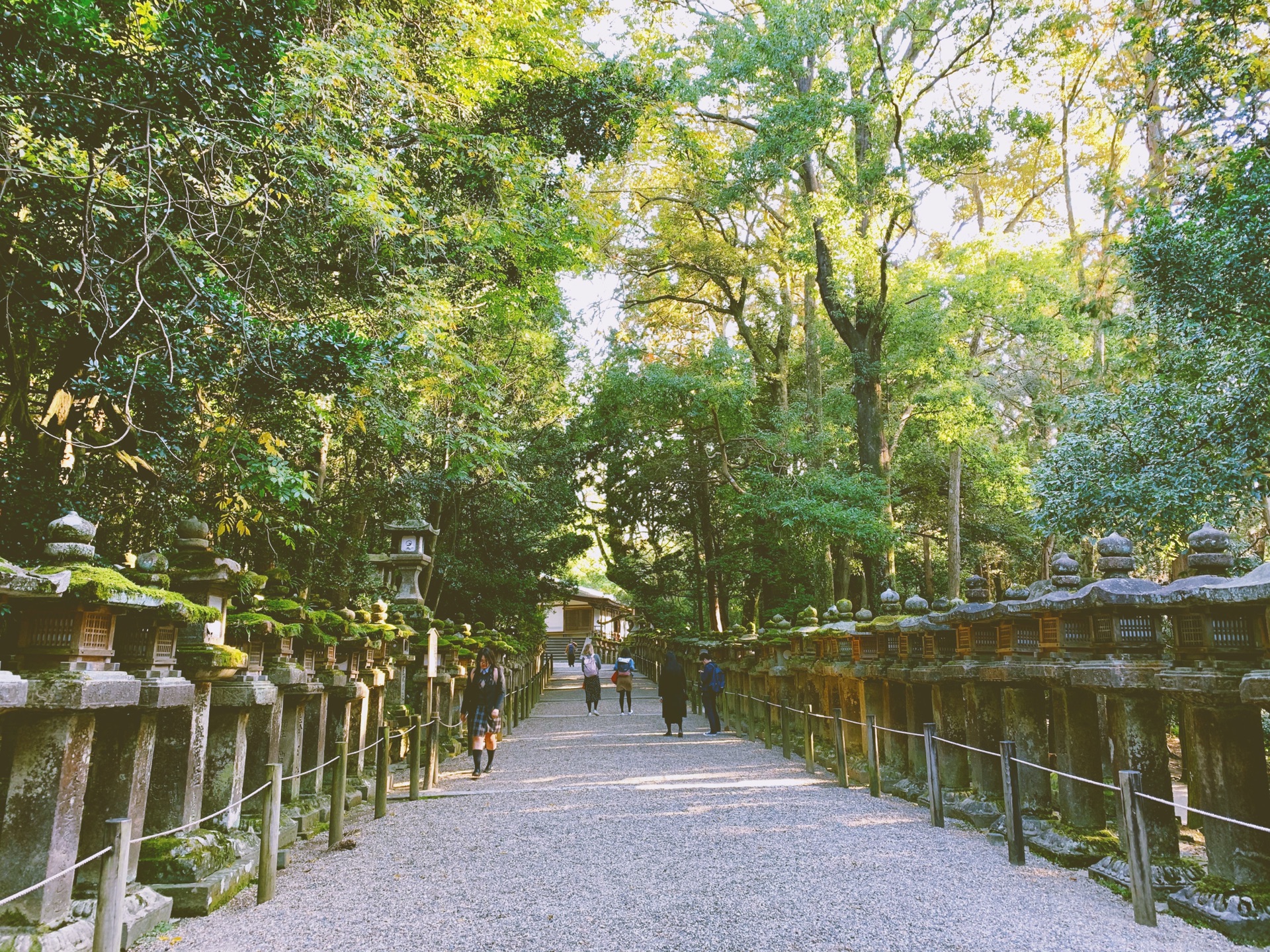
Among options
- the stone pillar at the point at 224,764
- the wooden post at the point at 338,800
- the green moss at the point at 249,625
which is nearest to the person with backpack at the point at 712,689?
the wooden post at the point at 338,800

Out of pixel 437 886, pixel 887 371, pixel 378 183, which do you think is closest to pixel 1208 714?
pixel 437 886

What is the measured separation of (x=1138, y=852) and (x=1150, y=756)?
2.88 ft

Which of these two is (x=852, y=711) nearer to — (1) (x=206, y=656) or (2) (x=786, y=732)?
(2) (x=786, y=732)

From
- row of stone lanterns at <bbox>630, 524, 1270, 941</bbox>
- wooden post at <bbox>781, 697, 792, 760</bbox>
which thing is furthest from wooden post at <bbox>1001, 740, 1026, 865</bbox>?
wooden post at <bbox>781, 697, 792, 760</bbox>

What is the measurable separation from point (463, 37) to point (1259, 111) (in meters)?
7.81

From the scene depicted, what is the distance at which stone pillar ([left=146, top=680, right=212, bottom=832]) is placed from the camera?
4.89 metres

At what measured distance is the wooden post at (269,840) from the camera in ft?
16.4

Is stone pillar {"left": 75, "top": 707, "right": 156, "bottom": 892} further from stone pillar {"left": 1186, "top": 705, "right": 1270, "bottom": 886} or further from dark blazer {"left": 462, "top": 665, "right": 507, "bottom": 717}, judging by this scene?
dark blazer {"left": 462, "top": 665, "right": 507, "bottom": 717}

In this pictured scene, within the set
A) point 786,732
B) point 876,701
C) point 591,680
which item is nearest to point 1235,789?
point 876,701

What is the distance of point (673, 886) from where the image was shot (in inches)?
210

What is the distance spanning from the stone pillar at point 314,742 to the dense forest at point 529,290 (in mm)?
1619

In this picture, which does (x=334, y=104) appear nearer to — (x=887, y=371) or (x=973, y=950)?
(x=973, y=950)

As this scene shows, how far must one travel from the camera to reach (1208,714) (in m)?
4.63

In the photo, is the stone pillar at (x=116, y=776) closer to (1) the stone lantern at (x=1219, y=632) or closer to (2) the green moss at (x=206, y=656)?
(2) the green moss at (x=206, y=656)
